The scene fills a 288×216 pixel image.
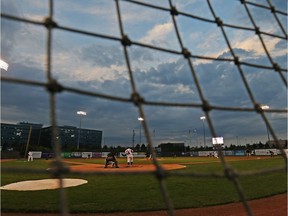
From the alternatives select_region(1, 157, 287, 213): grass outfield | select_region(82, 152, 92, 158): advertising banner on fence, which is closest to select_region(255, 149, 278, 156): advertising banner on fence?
select_region(82, 152, 92, 158): advertising banner on fence

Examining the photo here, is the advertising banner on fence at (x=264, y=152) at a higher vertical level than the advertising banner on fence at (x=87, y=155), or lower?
lower

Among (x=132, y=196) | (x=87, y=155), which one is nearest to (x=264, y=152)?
(x=87, y=155)

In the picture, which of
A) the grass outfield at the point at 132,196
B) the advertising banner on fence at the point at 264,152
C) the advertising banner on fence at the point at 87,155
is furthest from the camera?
the advertising banner on fence at the point at 87,155

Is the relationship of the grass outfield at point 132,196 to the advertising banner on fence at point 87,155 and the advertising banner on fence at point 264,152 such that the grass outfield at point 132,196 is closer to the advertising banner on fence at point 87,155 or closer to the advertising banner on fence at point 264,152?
the advertising banner on fence at point 264,152

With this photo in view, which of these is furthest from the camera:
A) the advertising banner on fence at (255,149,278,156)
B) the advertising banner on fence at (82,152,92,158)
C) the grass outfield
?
the advertising banner on fence at (82,152,92,158)

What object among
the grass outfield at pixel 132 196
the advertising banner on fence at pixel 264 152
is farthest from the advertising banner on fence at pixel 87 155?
the grass outfield at pixel 132 196

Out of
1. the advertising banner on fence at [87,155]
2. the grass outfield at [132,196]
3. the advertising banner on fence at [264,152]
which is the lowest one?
the grass outfield at [132,196]

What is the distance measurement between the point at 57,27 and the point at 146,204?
4.35 meters

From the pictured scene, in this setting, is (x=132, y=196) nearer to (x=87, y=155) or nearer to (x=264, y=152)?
(x=264, y=152)

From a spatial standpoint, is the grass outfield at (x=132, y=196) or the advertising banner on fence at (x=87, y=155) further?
the advertising banner on fence at (x=87, y=155)

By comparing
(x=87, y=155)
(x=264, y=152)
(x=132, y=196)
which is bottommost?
(x=132, y=196)

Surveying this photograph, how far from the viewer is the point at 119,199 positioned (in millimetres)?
6359

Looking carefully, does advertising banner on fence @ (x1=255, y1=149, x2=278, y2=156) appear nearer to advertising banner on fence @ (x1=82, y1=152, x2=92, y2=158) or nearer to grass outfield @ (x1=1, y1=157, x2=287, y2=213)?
advertising banner on fence @ (x1=82, y1=152, x2=92, y2=158)

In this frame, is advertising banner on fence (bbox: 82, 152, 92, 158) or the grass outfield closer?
the grass outfield
